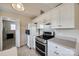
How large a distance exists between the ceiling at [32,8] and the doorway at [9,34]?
187 millimetres

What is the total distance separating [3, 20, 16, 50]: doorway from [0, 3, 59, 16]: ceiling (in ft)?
0.61

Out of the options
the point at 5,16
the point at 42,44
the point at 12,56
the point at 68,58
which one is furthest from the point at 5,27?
the point at 68,58

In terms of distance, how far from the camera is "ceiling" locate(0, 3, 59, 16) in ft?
3.82

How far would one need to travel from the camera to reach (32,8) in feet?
4.03

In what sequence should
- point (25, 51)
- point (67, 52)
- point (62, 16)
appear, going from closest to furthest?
point (67, 52) → point (25, 51) → point (62, 16)

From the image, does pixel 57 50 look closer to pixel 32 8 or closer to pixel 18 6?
pixel 32 8

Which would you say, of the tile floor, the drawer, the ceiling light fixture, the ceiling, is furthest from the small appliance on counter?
the ceiling light fixture

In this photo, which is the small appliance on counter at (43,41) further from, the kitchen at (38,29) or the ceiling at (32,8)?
the ceiling at (32,8)

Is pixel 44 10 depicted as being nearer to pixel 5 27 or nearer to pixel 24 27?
pixel 24 27

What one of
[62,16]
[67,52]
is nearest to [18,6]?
[62,16]

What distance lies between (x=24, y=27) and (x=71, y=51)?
73 centimetres

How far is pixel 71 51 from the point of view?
1.09 m

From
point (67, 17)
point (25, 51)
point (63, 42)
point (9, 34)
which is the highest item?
point (67, 17)

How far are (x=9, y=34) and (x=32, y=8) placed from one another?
512mm
